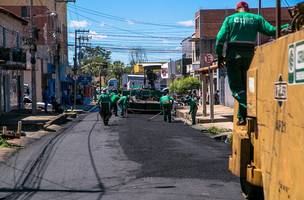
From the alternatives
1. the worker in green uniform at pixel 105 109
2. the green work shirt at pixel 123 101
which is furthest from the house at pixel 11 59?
the green work shirt at pixel 123 101

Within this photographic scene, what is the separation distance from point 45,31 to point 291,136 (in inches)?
2352

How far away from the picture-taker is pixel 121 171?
1231 centimetres

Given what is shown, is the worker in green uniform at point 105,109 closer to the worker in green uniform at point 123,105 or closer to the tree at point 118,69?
the worker in green uniform at point 123,105

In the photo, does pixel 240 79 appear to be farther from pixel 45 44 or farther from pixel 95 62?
pixel 95 62

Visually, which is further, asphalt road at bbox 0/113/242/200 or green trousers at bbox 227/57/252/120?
asphalt road at bbox 0/113/242/200

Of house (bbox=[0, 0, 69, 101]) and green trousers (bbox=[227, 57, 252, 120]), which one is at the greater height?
house (bbox=[0, 0, 69, 101])

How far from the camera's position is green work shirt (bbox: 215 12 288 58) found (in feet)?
23.7

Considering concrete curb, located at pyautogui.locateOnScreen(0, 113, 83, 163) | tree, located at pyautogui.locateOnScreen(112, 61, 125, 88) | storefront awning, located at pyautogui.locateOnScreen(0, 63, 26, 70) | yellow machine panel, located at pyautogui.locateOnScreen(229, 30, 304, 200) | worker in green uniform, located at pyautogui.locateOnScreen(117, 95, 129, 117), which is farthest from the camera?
tree, located at pyautogui.locateOnScreen(112, 61, 125, 88)

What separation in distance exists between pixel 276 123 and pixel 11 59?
30.9m

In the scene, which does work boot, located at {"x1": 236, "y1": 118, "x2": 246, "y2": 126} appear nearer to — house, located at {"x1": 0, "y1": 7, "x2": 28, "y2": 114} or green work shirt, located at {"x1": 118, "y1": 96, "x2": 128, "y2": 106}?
house, located at {"x1": 0, "y1": 7, "x2": 28, "y2": 114}

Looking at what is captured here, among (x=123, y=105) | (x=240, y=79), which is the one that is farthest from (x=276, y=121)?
(x=123, y=105)

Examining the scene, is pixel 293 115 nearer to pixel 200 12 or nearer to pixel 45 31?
pixel 45 31

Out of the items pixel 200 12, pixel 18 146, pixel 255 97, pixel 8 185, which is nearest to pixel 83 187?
pixel 8 185

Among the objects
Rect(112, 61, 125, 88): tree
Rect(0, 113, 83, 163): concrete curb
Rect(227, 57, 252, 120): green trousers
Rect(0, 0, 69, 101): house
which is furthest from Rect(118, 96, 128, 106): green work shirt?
Rect(112, 61, 125, 88): tree
